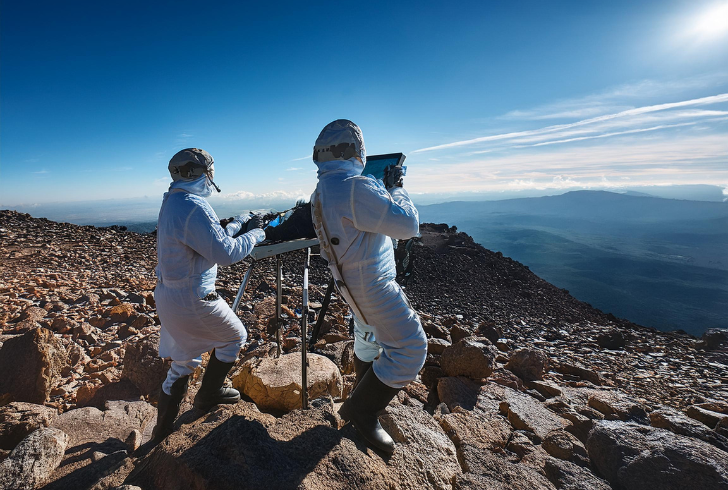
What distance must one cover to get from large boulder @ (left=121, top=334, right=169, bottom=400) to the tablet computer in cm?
311

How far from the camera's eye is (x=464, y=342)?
4.50 m

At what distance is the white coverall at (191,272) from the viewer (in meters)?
2.48

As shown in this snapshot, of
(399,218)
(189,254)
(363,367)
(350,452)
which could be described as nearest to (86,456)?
(189,254)

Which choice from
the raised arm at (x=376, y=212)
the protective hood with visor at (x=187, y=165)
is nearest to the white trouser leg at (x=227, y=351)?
the protective hood with visor at (x=187, y=165)

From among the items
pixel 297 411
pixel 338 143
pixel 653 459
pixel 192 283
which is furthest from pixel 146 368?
pixel 653 459

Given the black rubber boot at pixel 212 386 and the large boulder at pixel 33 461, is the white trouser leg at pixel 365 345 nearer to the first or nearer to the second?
the black rubber boot at pixel 212 386

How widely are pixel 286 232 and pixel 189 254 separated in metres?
0.90

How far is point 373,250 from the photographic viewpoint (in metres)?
2.21

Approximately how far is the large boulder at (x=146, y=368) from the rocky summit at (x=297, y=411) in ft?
0.05

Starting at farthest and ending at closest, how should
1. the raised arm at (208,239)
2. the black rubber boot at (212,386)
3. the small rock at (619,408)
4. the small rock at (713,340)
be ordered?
1. the small rock at (713,340)
2. the small rock at (619,408)
3. the black rubber boot at (212,386)
4. the raised arm at (208,239)

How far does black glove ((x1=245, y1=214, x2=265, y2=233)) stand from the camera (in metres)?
3.11

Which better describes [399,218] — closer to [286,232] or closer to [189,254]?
[286,232]

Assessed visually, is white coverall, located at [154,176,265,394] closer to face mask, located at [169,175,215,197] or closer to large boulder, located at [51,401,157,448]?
face mask, located at [169,175,215,197]

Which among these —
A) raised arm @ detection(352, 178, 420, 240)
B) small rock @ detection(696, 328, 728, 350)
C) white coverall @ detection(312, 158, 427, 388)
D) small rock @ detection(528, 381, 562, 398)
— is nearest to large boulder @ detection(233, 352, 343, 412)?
white coverall @ detection(312, 158, 427, 388)
